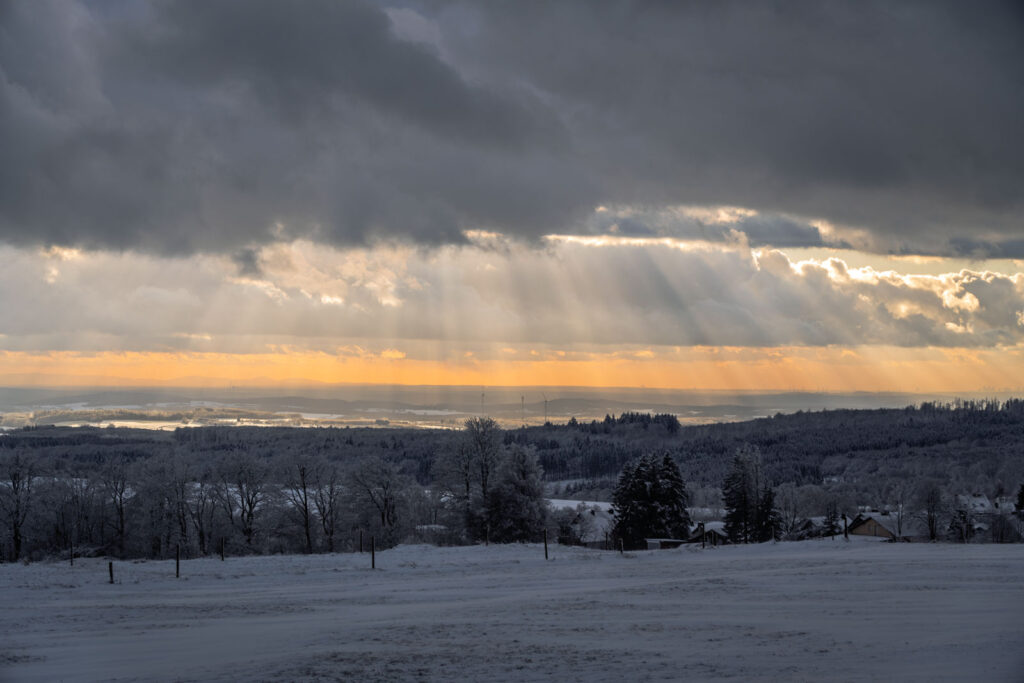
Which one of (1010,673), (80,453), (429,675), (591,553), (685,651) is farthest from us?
(80,453)

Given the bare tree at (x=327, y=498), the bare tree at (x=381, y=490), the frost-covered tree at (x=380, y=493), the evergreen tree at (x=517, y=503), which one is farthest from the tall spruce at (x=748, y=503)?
the bare tree at (x=327, y=498)

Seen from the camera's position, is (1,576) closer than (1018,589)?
No

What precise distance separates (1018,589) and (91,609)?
29.3 metres

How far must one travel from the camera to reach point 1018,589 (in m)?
25.6

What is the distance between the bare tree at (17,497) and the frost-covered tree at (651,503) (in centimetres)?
4807

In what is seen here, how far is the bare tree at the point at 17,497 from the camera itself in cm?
6688

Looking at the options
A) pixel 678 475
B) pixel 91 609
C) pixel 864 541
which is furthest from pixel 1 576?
pixel 678 475

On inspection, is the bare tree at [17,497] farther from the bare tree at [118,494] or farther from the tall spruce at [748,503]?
the tall spruce at [748,503]

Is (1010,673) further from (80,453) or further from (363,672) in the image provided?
(80,453)

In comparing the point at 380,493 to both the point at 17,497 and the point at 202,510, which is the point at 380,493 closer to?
the point at 202,510

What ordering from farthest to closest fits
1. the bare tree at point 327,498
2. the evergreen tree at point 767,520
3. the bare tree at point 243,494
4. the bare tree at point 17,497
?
the bare tree at point 327,498 < the evergreen tree at point 767,520 < the bare tree at point 243,494 < the bare tree at point 17,497

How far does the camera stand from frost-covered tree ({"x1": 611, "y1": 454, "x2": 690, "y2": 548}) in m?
70.2

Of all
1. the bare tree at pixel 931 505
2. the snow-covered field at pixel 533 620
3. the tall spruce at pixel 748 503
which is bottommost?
the bare tree at pixel 931 505

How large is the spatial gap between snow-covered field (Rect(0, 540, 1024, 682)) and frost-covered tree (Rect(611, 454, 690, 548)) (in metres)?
29.8
